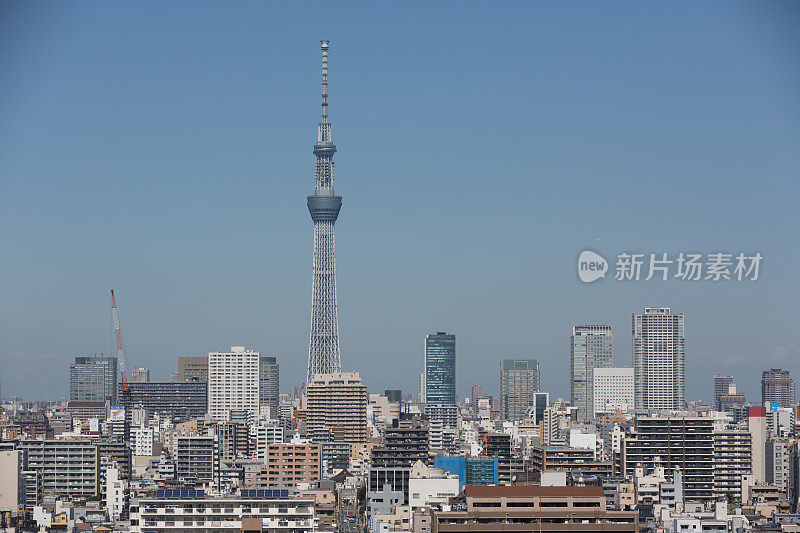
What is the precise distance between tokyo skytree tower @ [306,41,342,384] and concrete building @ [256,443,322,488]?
114 ft

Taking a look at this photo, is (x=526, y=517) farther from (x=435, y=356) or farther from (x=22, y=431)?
(x=435, y=356)

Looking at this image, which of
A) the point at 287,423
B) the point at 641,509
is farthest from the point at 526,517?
the point at 287,423

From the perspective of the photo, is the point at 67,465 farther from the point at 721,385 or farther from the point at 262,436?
the point at 721,385

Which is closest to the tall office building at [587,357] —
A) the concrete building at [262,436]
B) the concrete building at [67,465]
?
the concrete building at [262,436]

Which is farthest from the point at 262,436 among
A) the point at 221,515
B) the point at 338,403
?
the point at 221,515

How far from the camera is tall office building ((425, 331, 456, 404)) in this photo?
102 metres

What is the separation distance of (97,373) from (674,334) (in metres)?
39.3

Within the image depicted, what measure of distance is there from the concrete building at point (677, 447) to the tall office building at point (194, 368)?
57733 millimetres

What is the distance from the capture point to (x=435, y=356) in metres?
103

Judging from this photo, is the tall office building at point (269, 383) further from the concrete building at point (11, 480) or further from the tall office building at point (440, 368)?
the concrete building at point (11, 480)

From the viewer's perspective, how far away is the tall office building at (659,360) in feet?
331

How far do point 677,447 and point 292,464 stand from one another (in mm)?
12716

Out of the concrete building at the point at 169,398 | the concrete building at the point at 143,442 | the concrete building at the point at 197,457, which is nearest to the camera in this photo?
the concrete building at the point at 197,457

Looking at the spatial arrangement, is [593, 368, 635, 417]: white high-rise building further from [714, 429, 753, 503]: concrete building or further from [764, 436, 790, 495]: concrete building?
[714, 429, 753, 503]: concrete building
